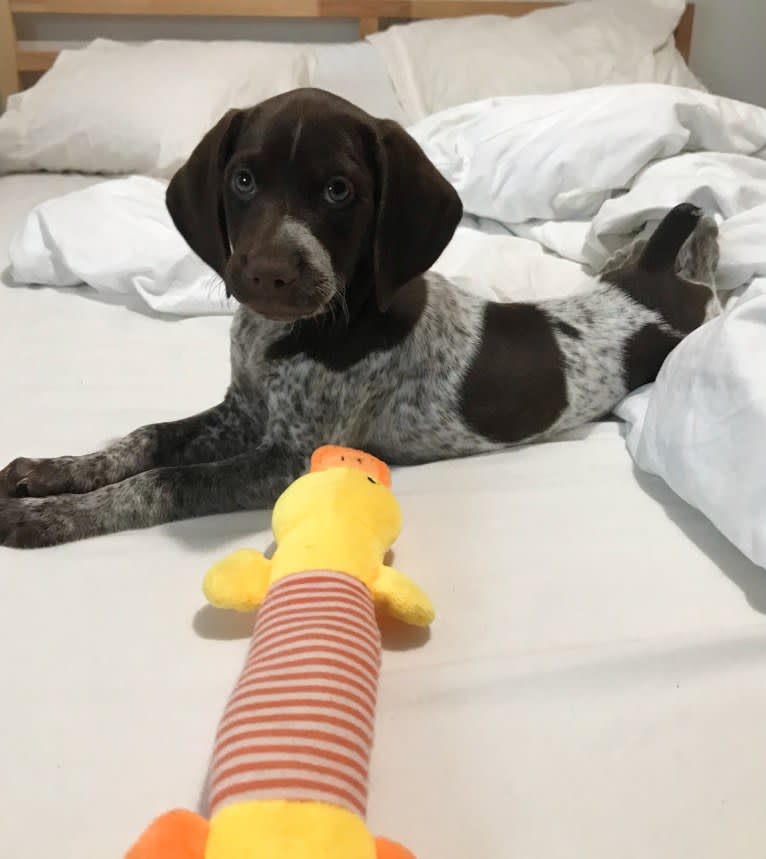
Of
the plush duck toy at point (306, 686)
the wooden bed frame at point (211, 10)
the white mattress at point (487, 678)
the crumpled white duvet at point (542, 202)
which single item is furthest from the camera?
the wooden bed frame at point (211, 10)

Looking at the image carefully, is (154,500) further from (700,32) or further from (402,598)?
(700,32)

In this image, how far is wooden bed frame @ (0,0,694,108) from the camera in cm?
385

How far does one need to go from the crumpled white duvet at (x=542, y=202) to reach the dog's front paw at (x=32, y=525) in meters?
1.03

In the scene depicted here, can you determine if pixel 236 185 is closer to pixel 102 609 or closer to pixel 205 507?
pixel 205 507

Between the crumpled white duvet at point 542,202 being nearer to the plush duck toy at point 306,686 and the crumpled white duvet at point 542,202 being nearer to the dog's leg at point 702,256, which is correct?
the dog's leg at point 702,256

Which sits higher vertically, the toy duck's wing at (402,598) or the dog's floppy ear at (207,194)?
the dog's floppy ear at (207,194)

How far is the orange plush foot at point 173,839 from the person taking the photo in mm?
805

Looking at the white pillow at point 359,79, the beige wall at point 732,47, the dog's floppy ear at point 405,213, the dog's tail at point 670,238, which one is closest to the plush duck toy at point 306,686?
the dog's floppy ear at point 405,213

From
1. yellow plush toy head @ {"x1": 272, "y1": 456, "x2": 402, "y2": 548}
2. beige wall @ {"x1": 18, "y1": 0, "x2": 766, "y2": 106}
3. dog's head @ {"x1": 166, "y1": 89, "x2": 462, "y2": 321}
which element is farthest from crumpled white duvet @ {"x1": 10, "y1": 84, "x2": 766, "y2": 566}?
beige wall @ {"x1": 18, "y1": 0, "x2": 766, "y2": 106}

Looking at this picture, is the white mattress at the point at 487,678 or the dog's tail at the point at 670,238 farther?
the dog's tail at the point at 670,238

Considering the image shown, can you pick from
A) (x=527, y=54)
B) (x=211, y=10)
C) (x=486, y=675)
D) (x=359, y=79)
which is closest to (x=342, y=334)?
(x=486, y=675)

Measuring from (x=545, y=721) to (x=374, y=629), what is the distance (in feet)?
0.82

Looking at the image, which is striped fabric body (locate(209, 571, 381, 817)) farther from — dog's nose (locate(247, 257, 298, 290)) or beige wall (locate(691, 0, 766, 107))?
beige wall (locate(691, 0, 766, 107))

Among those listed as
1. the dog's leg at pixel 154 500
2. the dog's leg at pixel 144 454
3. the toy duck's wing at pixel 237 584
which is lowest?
the dog's leg at pixel 144 454
